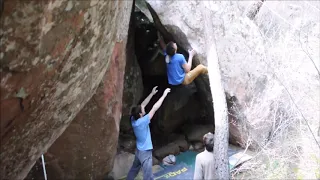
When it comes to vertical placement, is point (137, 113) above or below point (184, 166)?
above

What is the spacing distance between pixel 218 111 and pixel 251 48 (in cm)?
218

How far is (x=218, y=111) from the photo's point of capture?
18.5 ft

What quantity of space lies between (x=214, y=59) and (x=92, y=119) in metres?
2.24

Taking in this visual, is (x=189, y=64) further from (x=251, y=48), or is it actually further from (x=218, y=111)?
(x=218, y=111)

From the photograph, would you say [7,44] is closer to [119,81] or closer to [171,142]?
[119,81]

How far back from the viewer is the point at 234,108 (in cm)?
708

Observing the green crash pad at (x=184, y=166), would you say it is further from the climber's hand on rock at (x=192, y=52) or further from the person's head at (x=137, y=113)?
the climber's hand on rock at (x=192, y=52)

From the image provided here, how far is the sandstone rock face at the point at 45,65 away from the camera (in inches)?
76.2

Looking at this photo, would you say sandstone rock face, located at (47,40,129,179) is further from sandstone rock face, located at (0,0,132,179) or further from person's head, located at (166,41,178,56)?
sandstone rock face, located at (0,0,132,179)

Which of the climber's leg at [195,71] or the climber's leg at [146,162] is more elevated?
the climber's leg at [195,71]

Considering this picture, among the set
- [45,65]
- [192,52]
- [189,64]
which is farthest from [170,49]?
[45,65]

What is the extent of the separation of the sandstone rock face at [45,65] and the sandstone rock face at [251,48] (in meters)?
4.50

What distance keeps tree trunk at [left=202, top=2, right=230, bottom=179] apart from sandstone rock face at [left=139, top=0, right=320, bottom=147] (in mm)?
564

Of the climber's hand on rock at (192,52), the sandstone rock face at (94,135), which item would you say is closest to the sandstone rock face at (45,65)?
the sandstone rock face at (94,135)
